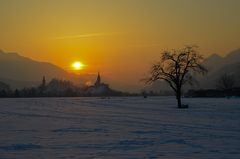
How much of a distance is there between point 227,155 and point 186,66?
45.6m

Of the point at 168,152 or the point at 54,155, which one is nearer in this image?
the point at 54,155

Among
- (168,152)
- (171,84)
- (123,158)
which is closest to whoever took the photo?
(123,158)

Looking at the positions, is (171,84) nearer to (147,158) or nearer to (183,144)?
(183,144)

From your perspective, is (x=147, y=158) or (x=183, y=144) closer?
(x=147, y=158)

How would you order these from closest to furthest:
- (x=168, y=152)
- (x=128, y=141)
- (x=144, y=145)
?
(x=168, y=152)
(x=144, y=145)
(x=128, y=141)

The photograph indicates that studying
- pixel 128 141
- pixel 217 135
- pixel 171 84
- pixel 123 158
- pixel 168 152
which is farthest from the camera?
pixel 171 84

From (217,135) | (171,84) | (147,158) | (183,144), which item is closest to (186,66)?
(171,84)

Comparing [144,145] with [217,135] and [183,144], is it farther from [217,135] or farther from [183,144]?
[217,135]

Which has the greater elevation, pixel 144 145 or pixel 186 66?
pixel 186 66

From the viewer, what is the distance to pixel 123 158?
12.9 metres

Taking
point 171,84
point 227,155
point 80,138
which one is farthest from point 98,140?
point 171,84

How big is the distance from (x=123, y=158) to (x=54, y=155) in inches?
93.7

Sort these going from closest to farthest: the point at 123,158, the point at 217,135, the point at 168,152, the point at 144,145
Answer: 1. the point at 123,158
2. the point at 168,152
3. the point at 144,145
4. the point at 217,135

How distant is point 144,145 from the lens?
16234 mm
